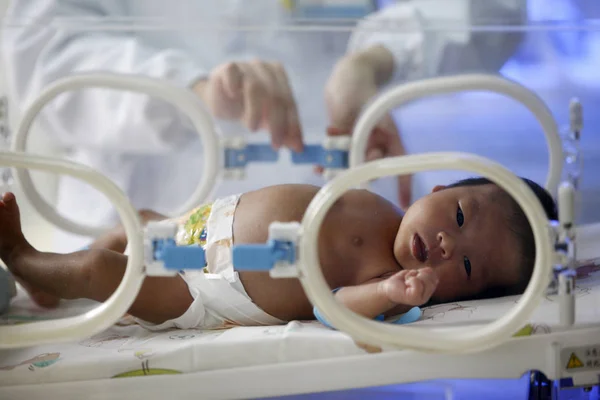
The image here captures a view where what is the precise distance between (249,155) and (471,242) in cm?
47

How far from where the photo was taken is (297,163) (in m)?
1.24

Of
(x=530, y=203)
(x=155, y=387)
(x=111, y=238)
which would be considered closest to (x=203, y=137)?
(x=111, y=238)

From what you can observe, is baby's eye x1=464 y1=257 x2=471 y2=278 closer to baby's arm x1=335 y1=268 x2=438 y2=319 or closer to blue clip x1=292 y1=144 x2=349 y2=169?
baby's arm x1=335 y1=268 x2=438 y2=319

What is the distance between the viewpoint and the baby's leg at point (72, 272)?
85 cm

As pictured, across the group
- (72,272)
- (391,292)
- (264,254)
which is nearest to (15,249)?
(72,272)

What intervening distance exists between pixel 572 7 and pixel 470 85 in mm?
349

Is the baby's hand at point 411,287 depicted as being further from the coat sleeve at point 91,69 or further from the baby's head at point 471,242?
the coat sleeve at point 91,69

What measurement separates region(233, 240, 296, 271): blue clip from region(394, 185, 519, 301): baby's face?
0.24 metres

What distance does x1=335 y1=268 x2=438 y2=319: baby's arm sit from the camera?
74 cm

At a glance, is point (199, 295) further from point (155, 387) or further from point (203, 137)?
point (203, 137)

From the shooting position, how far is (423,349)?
72cm

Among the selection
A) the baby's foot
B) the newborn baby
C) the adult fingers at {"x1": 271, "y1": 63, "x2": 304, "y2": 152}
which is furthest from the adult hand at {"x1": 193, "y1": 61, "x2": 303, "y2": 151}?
the baby's foot

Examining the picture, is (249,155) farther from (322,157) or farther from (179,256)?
(179,256)

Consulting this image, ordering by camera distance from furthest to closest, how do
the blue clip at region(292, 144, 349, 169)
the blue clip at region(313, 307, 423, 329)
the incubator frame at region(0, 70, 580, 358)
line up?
the blue clip at region(292, 144, 349, 169) < the blue clip at region(313, 307, 423, 329) < the incubator frame at region(0, 70, 580, 358)
